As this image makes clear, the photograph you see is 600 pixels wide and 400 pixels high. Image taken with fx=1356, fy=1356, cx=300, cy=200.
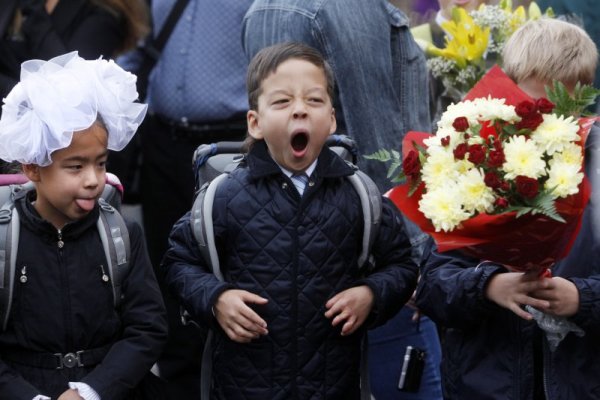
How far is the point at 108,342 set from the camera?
4.63 meters

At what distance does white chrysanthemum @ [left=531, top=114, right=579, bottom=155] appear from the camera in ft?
13.1

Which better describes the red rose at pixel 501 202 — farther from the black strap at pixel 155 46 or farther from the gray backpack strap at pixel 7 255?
the black strap at pixel 155 46

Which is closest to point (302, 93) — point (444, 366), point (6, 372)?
point (444, 366)

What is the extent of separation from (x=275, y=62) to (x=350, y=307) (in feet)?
2.91

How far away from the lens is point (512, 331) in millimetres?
4473

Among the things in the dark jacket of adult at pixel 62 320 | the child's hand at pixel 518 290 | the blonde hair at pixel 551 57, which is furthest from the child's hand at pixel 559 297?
the dark jacket of adult at pixel 62 320

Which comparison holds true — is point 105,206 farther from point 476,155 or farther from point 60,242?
point 476,155

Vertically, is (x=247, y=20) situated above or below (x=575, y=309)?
above

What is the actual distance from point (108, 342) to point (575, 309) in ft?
5.15

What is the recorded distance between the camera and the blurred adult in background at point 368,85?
5.25 metres

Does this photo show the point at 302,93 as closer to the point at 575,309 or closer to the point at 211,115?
the point at 575,309

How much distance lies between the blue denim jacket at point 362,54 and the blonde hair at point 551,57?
2.10ft

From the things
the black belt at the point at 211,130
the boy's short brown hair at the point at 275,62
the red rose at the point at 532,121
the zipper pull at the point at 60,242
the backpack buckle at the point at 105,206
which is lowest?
the black belt at the point at 211,130

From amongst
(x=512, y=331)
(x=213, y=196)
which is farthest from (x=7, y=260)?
(x=512, y=331)
